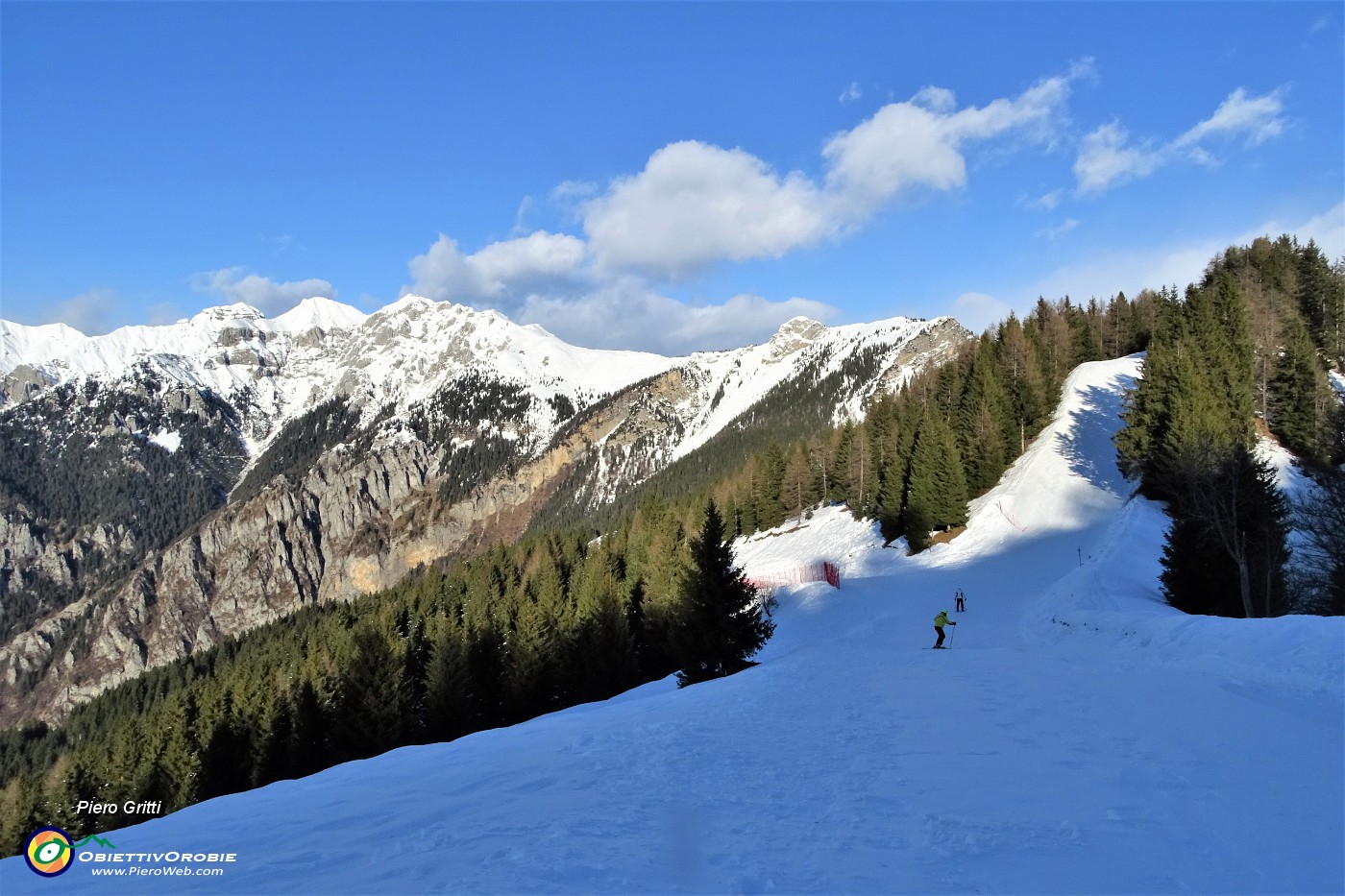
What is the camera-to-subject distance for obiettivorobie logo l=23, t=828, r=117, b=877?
7012 mm

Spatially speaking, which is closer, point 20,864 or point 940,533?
point 20,864

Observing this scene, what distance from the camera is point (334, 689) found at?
47562 mm

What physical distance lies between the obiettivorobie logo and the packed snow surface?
14 cm

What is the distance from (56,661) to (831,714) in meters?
264

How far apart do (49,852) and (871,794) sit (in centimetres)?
870

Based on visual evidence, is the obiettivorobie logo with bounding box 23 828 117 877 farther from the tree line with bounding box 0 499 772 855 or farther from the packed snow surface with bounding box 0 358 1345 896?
the tree line with bounding box 0 499 772 855

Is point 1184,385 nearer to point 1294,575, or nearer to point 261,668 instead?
point 1294,575

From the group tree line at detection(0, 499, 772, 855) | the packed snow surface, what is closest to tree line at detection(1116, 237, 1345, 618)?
the packed snow surface

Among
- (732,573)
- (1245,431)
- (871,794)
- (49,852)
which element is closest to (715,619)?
(732,573)

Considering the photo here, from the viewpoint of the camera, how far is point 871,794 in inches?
321

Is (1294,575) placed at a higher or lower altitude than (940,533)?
lower

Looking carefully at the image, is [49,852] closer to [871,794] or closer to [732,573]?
[871,794]

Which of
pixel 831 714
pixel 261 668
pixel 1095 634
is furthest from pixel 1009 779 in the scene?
pixel 261 668

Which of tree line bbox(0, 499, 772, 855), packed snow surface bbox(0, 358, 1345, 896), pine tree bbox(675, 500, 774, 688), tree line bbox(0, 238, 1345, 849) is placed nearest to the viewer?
packed snow surface bbox(0, 358, 1345, 896)
